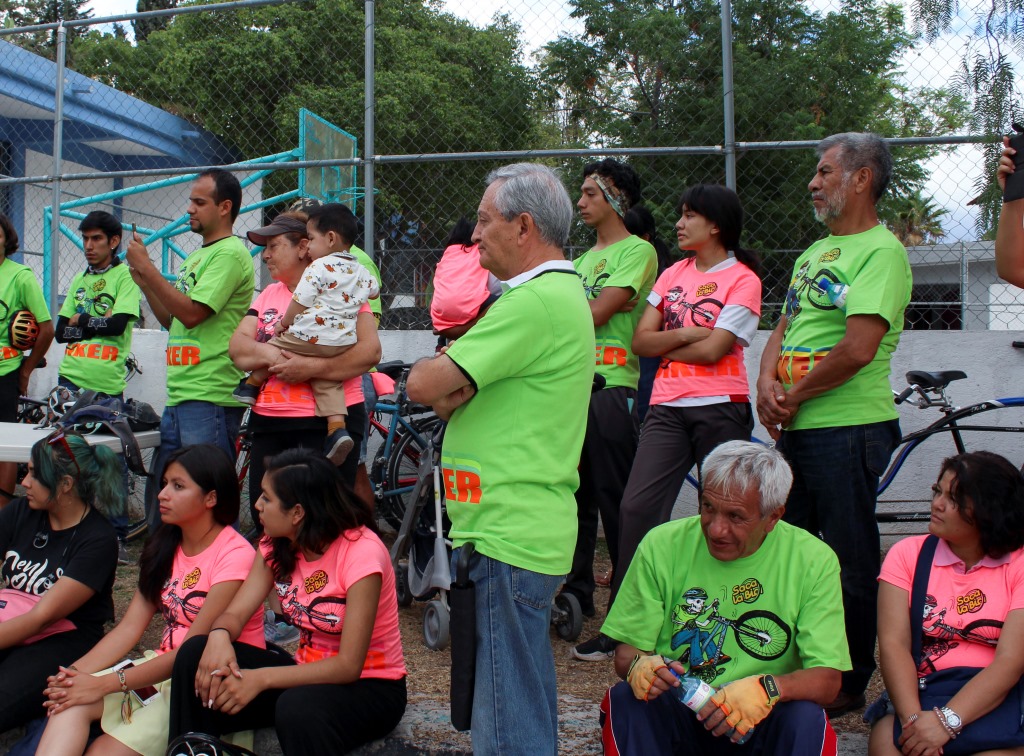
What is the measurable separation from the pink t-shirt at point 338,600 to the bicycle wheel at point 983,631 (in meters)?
1.74

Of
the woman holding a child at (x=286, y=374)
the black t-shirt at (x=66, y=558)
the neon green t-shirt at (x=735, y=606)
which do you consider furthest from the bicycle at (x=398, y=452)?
the neon green t-shirt at (x=735, y=606)

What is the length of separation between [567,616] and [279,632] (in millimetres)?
1245

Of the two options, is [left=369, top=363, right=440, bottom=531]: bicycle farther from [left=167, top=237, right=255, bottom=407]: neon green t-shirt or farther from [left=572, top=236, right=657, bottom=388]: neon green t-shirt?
[left=572, top=236, right=657, bottom=388]: neon green t-shirt

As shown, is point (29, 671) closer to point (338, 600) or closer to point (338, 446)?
point (338, 600)

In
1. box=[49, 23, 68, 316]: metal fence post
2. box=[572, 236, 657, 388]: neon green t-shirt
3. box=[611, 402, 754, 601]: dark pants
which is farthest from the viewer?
box=[49, 23, 68, 316]: metal fence post

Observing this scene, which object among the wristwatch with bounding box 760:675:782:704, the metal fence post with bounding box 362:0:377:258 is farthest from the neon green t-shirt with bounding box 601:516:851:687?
the metal fence post with bounding box 362:0:377:258

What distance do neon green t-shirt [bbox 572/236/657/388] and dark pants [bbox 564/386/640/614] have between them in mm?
90

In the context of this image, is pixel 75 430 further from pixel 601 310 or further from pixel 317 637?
pixel 601 310

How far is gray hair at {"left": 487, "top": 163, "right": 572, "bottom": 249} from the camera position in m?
2.54

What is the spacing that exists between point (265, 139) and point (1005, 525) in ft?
20.1

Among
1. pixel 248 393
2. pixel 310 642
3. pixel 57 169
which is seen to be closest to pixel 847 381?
pixel 310 642

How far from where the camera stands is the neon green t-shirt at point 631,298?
173 inches

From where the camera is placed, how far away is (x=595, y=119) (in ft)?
21.5

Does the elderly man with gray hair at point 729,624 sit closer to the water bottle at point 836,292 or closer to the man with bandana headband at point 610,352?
the water bottle at point 836,292
